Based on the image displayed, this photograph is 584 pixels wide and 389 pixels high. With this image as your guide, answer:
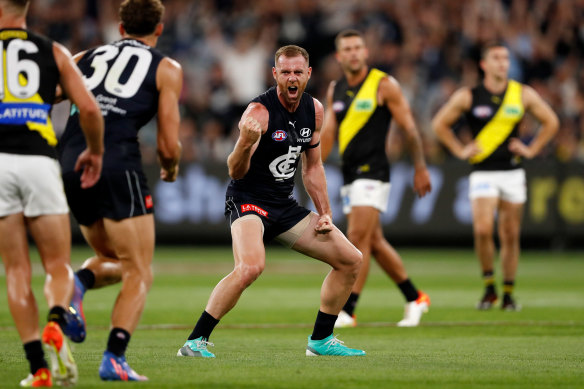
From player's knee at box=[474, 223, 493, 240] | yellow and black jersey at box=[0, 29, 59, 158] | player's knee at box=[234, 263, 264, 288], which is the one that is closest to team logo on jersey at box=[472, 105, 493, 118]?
player's knee at box=[474, 223, 493, 240]

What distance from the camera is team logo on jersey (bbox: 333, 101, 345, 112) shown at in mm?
11516

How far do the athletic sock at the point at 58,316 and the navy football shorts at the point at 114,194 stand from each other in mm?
754

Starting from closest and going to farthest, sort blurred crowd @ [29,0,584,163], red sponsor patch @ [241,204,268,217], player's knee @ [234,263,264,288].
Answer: player's knee @ [234,263,264,288], red sponsor patch @ [241,204,268,217], blurred crowd @ [29,0,584,163]

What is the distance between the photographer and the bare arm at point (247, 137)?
7.54 m

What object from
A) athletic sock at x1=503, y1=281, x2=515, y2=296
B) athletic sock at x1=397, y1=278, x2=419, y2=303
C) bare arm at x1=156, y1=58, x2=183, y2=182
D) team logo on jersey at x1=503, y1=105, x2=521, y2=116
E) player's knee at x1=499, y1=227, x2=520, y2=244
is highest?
bare arm at x1=156, y1=58, x2=183, y2=182

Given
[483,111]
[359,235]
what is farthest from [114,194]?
[483,111]

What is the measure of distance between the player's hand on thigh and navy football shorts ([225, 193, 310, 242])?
8.8 inches

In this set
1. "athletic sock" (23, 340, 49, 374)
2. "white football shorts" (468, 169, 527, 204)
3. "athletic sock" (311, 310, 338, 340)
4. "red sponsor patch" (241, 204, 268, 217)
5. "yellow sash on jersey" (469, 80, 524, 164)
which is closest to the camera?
"athletic sock" (23, 340, 49, 374)

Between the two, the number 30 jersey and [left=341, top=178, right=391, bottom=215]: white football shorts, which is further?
[left=341, top=178, right=391, bottom=215]: white football shorts

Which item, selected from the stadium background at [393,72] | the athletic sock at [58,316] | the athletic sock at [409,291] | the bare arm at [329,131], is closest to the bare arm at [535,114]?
the bare arm at [329,131]

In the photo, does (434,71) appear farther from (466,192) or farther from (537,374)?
(537,374)

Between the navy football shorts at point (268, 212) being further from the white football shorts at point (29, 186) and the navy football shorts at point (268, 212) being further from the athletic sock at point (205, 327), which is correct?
the white football shorts at point (29, 186)

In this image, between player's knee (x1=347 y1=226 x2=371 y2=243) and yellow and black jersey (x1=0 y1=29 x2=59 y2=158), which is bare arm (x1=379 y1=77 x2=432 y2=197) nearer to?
player's knee (x1=347 y1=226 x2=371 y2=243)

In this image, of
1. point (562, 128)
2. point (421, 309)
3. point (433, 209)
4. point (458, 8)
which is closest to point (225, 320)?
point (421, 309)
